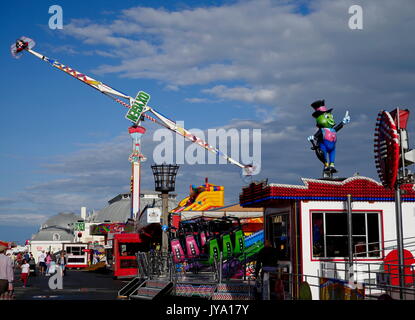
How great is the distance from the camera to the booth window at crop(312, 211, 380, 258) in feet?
51.9

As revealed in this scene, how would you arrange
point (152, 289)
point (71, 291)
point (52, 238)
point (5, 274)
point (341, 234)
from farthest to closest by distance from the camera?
1. point (52, 238)
2. point (71, 291)
3. point (152, 289)
4. point (341, 234)
5. point (5, 274)

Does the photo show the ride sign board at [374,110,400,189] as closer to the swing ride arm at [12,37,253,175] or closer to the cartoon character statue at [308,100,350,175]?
the cartoon character statue at [308,100,350,175]

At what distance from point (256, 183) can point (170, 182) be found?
7.65 metres

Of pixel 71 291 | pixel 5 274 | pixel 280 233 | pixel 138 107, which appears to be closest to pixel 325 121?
pixel 280 233

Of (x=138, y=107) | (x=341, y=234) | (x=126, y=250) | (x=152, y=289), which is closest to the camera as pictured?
(x=341, y=234)

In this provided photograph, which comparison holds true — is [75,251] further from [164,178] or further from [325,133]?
[325,133]

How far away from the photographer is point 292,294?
47.4 feet

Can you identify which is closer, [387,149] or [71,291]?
[387,149]

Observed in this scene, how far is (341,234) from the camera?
52.1ft

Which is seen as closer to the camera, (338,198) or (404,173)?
(404,173)

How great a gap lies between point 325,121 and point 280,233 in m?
3.93

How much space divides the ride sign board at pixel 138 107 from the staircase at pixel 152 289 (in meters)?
46.9

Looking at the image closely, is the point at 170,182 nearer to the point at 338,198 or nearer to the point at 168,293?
the point at 168,293
